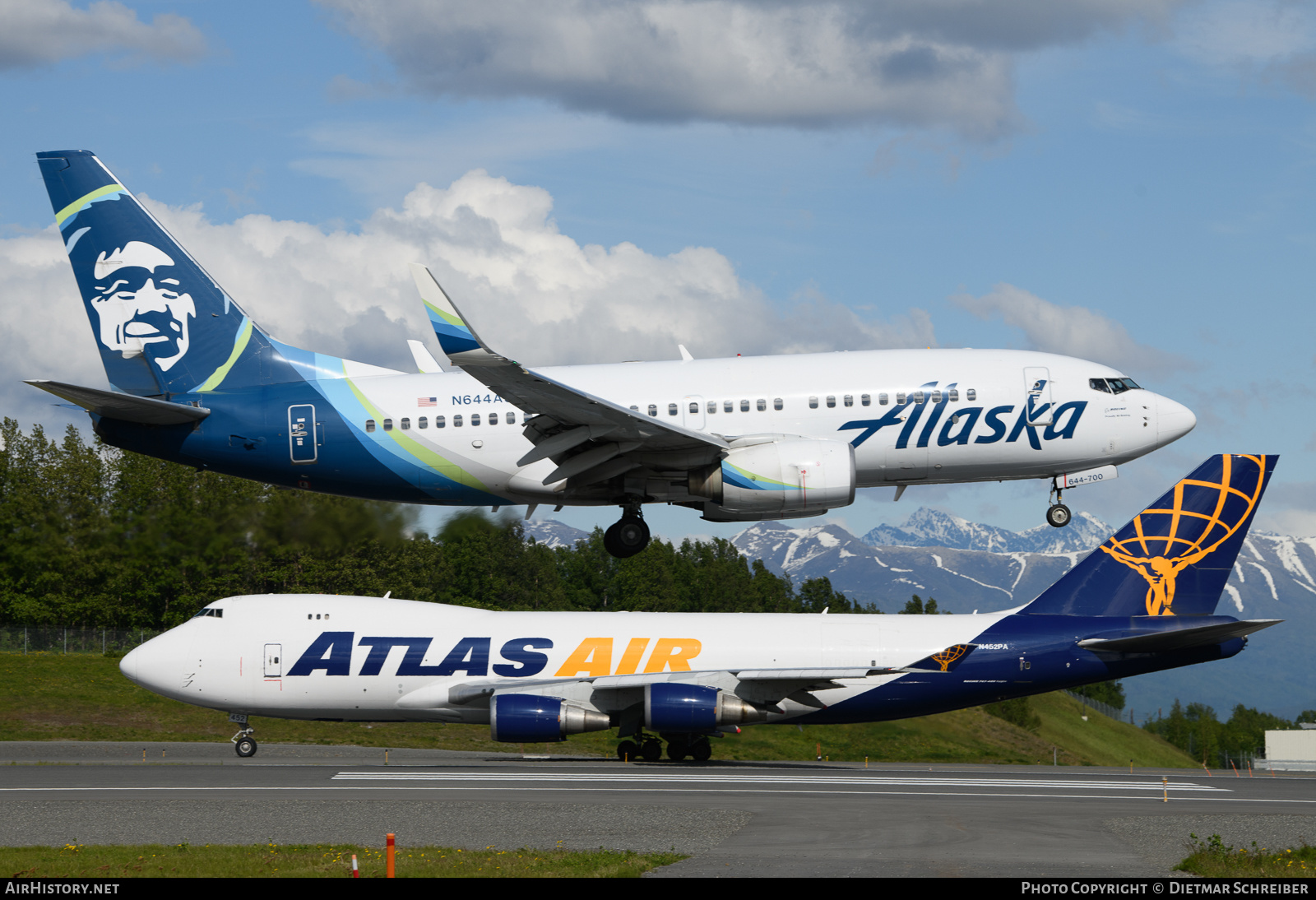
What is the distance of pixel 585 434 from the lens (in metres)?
30.5

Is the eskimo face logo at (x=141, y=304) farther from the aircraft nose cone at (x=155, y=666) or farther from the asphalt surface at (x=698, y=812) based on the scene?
the asphalt surface at (x=698, y=812)

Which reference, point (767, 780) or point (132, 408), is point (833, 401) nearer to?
point (767, 780)

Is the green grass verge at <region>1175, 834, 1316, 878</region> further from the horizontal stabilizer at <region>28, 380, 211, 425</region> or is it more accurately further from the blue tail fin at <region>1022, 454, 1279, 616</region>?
the horizontal stabilizer at <region>28, 380, 211, 425</region>

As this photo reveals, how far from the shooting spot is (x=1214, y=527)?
150ft

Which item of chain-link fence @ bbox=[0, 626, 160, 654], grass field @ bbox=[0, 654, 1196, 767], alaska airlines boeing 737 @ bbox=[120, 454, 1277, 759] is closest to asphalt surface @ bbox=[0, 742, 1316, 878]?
alaska airlines boeing 737 @ bbox=[120, 454, 1277, 759]

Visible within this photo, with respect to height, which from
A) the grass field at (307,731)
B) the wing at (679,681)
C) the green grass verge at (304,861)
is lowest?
the grass field at (307,731)

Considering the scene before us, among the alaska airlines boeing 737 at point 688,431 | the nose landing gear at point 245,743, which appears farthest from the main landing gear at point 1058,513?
the nose landing gear at point 245,743

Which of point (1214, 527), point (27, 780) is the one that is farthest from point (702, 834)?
point (1214, 527)

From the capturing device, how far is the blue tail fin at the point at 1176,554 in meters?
44.1

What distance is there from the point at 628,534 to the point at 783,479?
4646mm

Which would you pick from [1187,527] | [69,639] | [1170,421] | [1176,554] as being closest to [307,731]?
[69,639]

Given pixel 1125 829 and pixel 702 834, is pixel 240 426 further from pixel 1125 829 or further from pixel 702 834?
pixel 1125 829

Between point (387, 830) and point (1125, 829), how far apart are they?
50.2 feet

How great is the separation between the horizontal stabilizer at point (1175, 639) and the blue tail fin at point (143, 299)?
1064 inches
